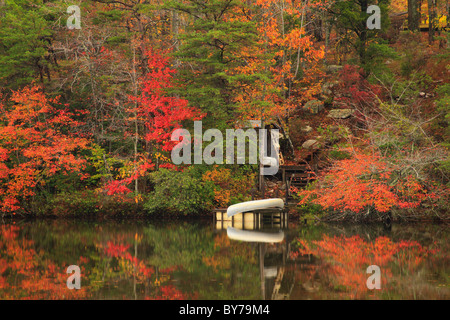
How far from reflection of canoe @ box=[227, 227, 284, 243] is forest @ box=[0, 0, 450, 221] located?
2.72m

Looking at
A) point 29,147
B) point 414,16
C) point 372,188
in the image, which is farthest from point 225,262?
point 414,16

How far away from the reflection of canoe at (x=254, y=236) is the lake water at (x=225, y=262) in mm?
38

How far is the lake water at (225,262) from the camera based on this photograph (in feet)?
38.4

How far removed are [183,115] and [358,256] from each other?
457 inches

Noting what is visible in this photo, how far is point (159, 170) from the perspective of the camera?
24.7 meters

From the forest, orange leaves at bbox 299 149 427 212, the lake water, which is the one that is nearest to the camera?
the lake water

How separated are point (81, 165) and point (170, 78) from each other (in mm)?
6249

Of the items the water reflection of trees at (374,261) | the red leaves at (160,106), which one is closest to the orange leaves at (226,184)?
the red leaves at (160,106)

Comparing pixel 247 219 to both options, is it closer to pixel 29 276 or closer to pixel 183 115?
pixel 183 115

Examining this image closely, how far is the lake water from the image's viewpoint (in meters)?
11.7

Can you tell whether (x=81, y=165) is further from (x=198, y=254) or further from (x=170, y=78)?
(x=198, y=254)

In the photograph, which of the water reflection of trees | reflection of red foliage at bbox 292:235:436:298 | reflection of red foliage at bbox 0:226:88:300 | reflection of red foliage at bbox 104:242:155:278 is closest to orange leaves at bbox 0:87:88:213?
reflection of red foliage at bbox 0:226:88:300

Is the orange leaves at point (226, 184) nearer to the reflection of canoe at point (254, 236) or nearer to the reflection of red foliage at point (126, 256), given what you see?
the reflection of canoe at point (254, 236)

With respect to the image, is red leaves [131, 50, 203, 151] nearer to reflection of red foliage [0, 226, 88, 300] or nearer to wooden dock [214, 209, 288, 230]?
wooden dock [214, 209, 288, 230]
